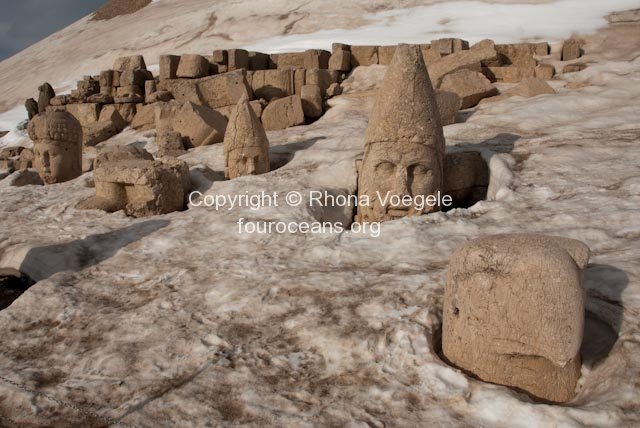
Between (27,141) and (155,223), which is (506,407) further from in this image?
(27,141)

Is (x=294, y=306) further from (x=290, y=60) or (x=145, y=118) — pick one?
(x=290, y=60)

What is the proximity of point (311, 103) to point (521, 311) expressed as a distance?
9.86 metres

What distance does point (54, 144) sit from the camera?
9180mm

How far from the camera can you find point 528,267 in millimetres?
2805

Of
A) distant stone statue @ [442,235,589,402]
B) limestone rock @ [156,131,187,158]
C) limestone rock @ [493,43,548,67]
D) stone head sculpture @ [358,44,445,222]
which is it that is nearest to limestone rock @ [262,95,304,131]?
limestone rock @ [156,131,187,158]

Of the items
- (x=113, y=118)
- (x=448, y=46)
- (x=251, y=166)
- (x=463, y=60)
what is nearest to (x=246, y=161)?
(x=251, y=166)

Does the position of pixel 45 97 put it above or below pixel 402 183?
above

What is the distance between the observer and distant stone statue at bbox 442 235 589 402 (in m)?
2.78

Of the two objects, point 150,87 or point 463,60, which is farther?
point 150,87

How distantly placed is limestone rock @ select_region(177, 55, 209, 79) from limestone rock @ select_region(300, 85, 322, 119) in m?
3.55

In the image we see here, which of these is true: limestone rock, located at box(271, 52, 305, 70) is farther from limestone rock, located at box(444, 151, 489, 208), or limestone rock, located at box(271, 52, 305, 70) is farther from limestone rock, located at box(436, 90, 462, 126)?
limestone rock, located at box(444, 151, 489, 208)

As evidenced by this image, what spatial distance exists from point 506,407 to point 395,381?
0.62 metres

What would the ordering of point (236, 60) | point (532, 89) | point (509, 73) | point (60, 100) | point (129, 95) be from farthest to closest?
point (60, 100), point (129, 95), point (236, 60), point (509, 73), point (532, 89)

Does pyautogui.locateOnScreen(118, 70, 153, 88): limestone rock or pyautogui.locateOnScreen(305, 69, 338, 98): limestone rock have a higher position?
pyautogui.locateOnScreen(118, 70, 153, 88): limestone rock
